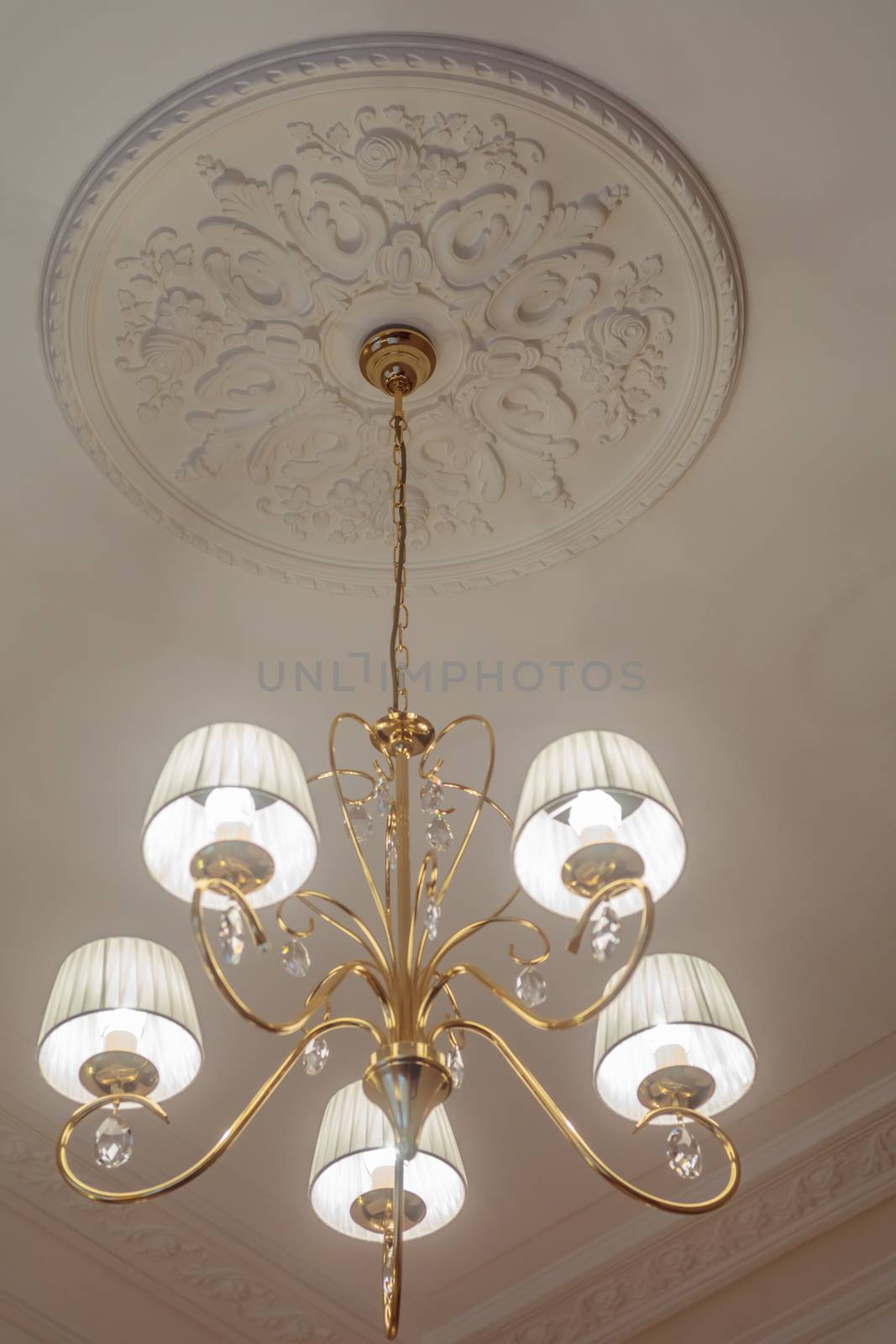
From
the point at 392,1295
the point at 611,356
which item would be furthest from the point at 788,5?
the point at 392,1295

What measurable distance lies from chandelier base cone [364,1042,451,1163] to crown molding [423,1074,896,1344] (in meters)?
2.10

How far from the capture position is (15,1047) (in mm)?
3146

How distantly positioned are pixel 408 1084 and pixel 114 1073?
1.39ft

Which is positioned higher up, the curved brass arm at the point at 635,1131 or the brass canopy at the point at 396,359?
the brass canopy at the point at 396,359

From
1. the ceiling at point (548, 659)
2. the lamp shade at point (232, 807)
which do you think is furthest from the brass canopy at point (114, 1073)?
the ceiling at point (548, 659)

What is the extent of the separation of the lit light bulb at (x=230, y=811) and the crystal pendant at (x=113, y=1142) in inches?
16.0

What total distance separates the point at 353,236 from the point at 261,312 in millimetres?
204

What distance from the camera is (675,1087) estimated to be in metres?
1.78

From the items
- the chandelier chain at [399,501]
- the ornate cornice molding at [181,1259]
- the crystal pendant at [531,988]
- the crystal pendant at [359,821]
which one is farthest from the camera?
the ornate cornice molding at [181,1259]

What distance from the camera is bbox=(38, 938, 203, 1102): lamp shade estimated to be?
1772mm

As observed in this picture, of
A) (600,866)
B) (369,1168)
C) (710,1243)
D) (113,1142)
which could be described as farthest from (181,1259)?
(600,866)

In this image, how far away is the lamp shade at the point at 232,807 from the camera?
1634 mm

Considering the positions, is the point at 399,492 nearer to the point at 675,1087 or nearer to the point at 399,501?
the point at 399,501

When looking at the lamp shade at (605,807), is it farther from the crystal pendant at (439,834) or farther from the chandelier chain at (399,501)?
the chandelier chain at (399,501)
